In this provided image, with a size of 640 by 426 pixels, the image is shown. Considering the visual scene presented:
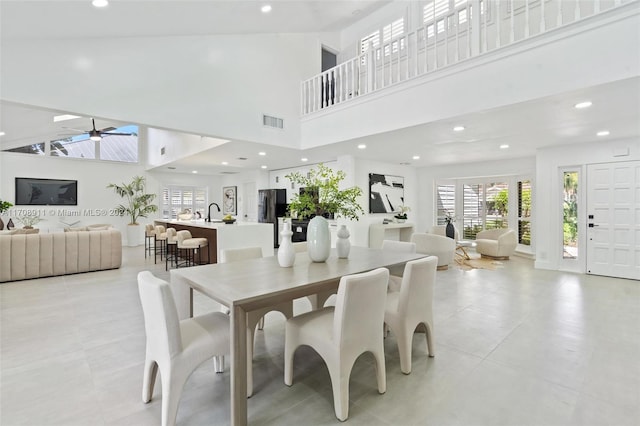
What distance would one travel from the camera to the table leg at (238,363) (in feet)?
5.25

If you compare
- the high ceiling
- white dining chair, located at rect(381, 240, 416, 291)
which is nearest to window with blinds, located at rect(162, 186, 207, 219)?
the high ceiling

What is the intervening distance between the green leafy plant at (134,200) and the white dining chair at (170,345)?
9.63 metres

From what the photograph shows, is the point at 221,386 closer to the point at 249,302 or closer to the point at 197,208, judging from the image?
the point at 249,302

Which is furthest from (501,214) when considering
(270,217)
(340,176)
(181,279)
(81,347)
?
(81,347)

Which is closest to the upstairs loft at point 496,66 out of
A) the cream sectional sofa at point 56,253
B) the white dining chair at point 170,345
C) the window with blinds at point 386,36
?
the window with blinds at point 386,36

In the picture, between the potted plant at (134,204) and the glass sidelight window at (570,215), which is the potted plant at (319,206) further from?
the potted plant at (134,204)

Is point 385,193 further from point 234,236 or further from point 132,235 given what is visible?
point 132,235

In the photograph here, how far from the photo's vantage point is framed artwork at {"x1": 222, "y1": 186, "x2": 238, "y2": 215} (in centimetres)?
1119

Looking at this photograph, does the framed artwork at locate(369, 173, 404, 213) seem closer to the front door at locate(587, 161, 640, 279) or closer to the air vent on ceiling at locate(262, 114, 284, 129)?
the air vent on ceiling at locate(262, 114, 284, 129)

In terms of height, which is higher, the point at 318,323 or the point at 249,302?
the point at 249,302

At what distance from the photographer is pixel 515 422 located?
69.4 inches

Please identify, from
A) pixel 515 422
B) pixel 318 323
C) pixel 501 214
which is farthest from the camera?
pixel 501 214

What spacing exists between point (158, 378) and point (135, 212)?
952 centimetres

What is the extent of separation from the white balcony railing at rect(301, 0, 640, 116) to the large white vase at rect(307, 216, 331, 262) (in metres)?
2.73
